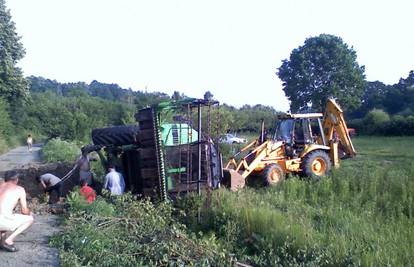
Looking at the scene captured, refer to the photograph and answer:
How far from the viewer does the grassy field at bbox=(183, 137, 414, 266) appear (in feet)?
25.9

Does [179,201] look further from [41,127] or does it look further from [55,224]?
[41,127]

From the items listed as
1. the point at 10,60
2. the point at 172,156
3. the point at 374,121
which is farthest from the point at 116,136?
the point at 374,121

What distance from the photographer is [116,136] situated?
658 inches

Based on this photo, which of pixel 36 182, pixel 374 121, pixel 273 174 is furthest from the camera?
pixel 374 121

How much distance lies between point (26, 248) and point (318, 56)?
206 ft

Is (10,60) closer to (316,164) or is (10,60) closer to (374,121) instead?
(316,164)

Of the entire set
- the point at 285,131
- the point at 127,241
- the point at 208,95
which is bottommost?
the point at 127,241

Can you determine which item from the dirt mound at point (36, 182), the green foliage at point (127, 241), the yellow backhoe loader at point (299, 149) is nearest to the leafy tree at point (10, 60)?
the dirt mound at point (36, 182)

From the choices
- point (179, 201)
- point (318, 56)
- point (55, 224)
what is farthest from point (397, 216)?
point (318, 56)

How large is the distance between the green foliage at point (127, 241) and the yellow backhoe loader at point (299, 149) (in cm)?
598

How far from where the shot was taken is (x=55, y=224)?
11.1 metres

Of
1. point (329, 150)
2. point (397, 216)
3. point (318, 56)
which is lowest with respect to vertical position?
point (397, 216)

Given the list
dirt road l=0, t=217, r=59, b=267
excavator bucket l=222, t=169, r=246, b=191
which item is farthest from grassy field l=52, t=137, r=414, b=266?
excavator bucket l=222, t=169, r=246, b=191

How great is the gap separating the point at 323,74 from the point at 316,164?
51488mm
